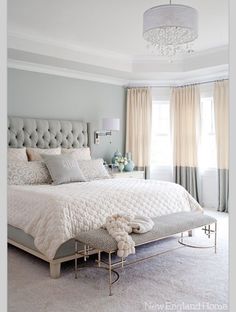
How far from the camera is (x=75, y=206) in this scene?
127 inches

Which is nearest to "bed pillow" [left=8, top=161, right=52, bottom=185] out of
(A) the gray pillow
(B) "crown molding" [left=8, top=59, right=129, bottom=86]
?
(A) the gray pillow

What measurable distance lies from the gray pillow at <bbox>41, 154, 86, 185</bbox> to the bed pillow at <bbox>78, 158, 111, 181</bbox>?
22cm

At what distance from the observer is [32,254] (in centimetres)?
351

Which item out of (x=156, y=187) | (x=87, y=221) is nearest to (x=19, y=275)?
(x=87, y=221)

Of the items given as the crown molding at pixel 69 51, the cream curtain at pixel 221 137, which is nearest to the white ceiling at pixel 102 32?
the crown molding at pixel 69 51

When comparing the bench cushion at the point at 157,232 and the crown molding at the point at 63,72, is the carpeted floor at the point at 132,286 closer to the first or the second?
the bench cushion at the point at 157,232

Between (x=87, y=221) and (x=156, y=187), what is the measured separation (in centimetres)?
123

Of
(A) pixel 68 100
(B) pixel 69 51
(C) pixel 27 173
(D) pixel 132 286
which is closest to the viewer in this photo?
(D) pixel 132 286

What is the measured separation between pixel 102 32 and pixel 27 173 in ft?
6.97

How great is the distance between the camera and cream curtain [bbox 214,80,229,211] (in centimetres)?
575

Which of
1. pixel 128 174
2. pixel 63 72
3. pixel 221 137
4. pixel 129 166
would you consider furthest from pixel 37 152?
pixel 221 137

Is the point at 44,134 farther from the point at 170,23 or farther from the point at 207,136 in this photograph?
the point at 207,136

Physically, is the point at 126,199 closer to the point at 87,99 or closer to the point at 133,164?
the point at 133,164

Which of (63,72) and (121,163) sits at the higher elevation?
(63,72)
